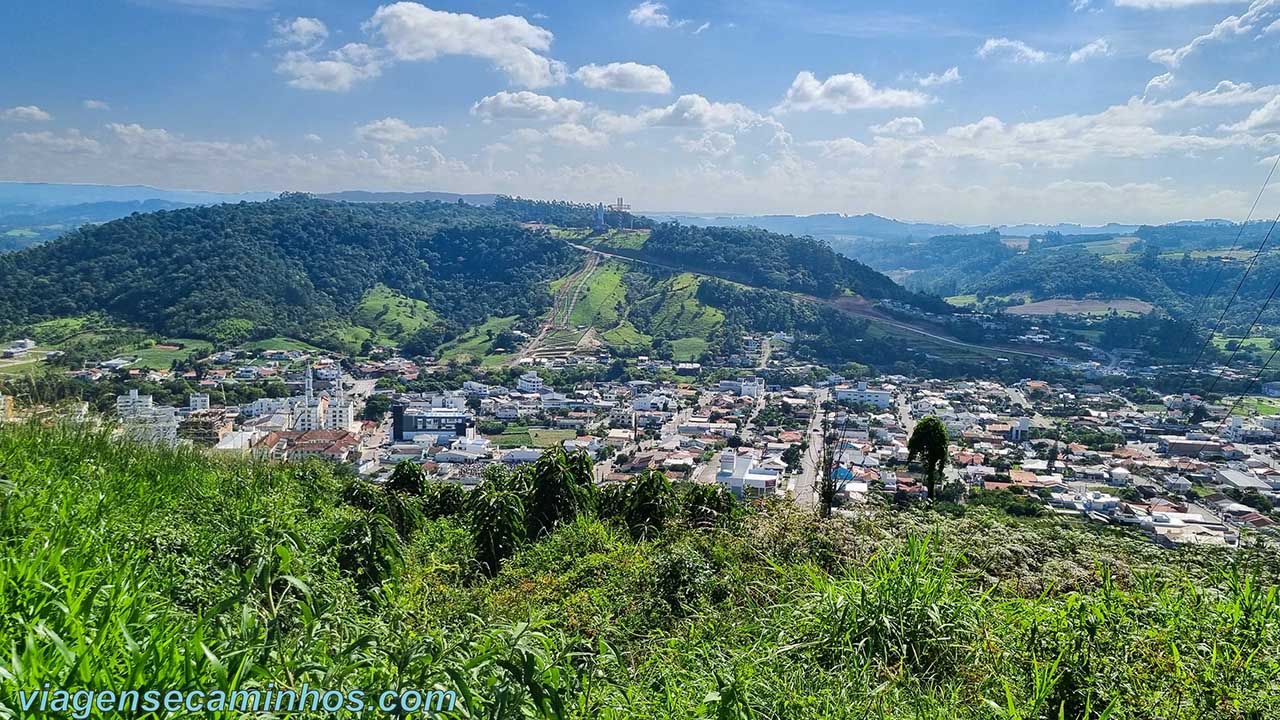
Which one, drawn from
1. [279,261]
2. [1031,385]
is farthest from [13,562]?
[279,261]

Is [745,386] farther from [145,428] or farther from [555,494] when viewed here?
[145,428]

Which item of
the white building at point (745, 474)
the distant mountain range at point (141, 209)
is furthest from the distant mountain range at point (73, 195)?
the white building at point (745, 474)

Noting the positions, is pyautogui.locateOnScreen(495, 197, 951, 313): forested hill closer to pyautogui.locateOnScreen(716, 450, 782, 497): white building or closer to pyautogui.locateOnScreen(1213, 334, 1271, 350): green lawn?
pyautogui.locateOnScreen(1213, 334, 1271, 350): green lawn

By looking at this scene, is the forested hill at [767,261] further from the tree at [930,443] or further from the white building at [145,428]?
the white building at [145,428]

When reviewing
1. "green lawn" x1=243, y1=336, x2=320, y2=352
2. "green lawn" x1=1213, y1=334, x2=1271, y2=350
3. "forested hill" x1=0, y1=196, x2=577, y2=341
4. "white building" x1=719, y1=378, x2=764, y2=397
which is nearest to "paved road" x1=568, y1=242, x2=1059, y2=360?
"forested hill" x1=0, y1=196, x2=577, y2=341

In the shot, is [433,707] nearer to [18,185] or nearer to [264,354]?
[264,354]

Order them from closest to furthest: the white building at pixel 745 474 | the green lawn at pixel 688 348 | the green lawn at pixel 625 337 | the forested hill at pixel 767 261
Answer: the white building at pixel 745 474, the green lawn at pixel 688 348, the green lawn at pixel 625 337, the forested hill at pixel 767 261
